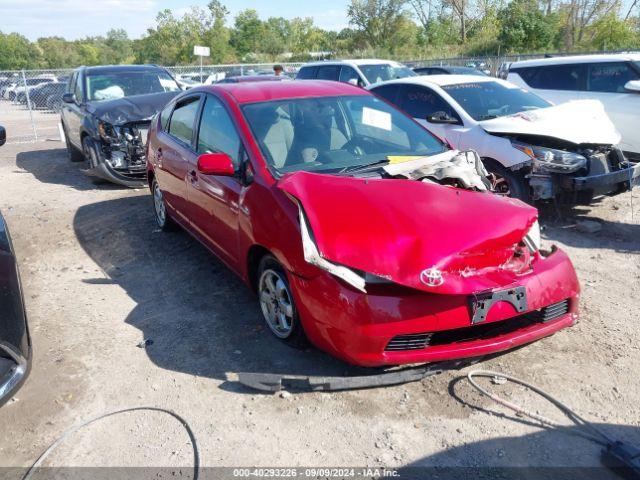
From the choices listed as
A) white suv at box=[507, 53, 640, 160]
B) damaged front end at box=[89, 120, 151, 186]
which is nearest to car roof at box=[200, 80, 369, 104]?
damaged front end at box=[89, 120, 151, 186]

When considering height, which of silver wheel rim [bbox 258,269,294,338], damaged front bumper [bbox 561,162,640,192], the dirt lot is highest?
damaged front bumper [bbox 561,162,640,192]

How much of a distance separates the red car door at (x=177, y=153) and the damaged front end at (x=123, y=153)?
238 centimetres

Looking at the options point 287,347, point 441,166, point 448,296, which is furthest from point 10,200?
point 448,296

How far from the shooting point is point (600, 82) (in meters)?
9.20

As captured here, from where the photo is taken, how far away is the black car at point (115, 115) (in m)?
8.31

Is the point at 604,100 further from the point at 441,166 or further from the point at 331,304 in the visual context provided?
the point at 331,304

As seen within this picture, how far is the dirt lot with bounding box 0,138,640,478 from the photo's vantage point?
291 centimetres

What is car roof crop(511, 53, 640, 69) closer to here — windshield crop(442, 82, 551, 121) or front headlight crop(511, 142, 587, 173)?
windshield crop(442, 82, 551, 121)

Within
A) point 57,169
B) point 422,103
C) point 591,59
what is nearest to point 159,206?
point 422,103

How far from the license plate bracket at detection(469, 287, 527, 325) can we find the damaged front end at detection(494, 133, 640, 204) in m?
3.32

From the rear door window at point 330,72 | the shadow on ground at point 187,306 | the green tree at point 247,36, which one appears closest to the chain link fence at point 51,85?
the rear door window at point 330,72

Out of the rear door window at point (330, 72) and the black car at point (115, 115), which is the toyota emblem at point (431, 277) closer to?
the black car at point (115, 115)

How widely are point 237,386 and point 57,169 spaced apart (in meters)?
9.02

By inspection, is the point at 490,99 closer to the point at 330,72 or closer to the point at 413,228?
the point at 413,228
